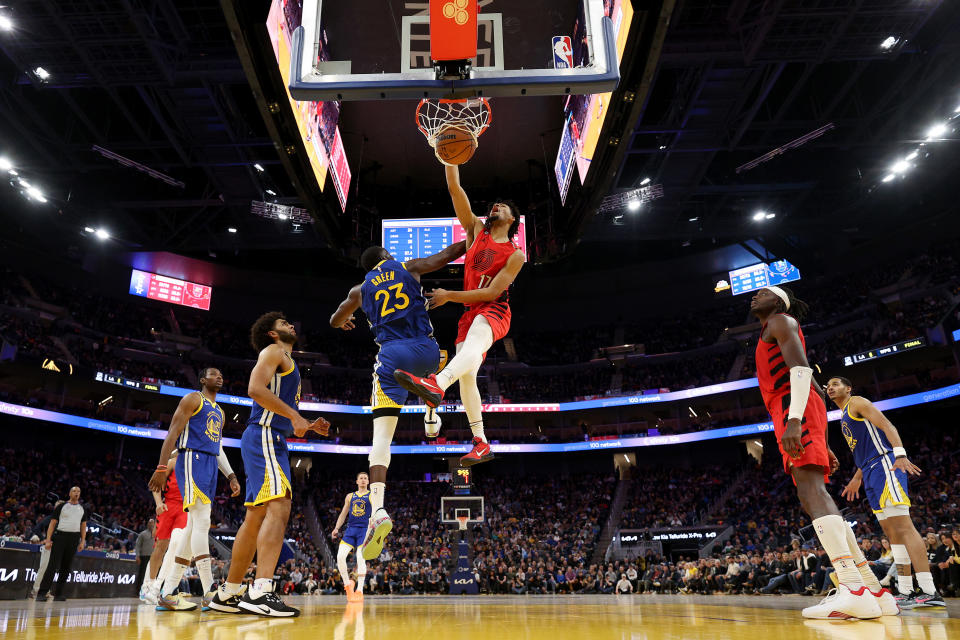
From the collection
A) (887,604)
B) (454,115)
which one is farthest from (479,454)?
(454,115)

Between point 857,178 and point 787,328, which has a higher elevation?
point 857,178

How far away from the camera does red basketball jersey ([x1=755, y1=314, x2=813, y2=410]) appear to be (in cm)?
443

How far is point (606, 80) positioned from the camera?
4.89 metres

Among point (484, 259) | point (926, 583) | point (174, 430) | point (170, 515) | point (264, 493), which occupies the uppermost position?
point (484, 259)

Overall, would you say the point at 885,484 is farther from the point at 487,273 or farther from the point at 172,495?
the point at 172,495

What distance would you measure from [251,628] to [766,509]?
23.7 m

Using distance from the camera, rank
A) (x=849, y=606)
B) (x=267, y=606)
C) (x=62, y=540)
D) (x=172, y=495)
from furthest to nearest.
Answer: (x=62, y=540) < (x=172, y=495) < (x=267, y=606) < (x=849, y=606)

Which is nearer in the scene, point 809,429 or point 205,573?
point 809,429

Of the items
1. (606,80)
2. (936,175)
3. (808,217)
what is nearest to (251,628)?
(606,80)

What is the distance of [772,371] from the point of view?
452 centimetres

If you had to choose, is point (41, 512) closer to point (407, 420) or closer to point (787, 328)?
point (407, 420)

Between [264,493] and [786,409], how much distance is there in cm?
375

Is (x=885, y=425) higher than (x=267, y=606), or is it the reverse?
(x=885, y=425)

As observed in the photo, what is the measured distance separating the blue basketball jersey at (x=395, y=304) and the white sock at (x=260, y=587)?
5.92ft
